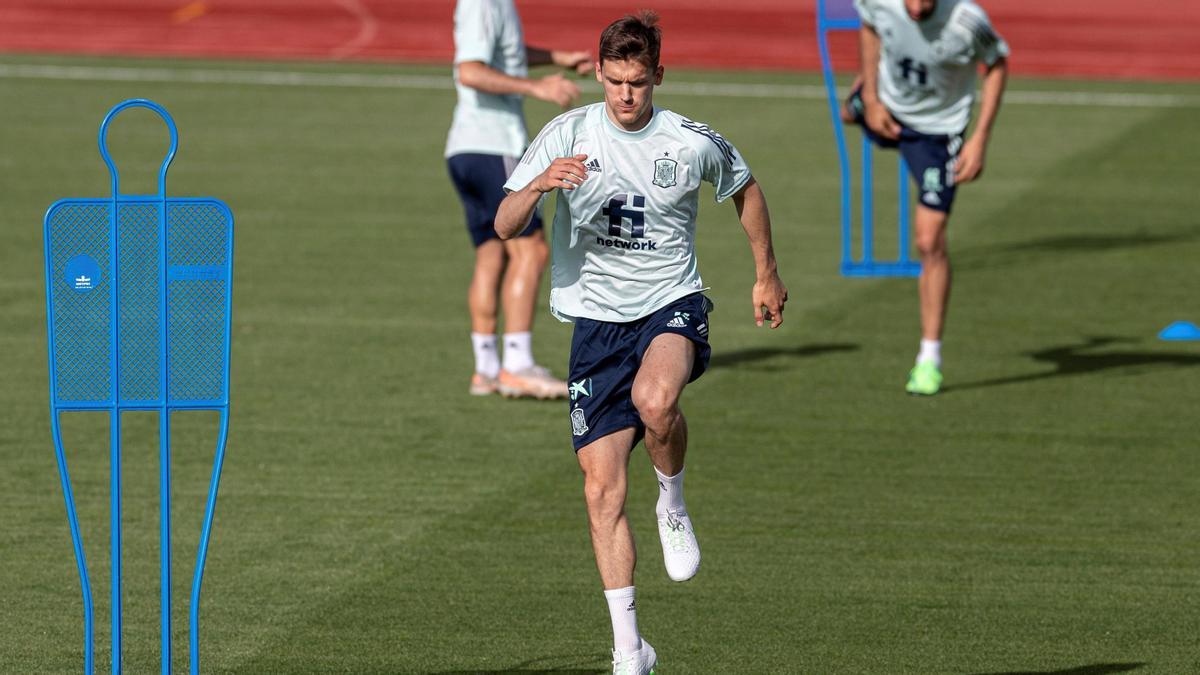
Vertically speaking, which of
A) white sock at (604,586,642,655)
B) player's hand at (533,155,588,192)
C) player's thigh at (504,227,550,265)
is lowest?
player's thigh at (504,227,550,265)

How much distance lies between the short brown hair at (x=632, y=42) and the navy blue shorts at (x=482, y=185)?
428 centimetres

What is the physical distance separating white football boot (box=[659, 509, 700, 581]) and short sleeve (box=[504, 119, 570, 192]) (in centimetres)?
120

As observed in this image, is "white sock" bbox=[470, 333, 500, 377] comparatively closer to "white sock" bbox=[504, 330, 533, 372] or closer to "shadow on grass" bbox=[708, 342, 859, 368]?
"white sock" bbox=[504, 330, 533, 372]

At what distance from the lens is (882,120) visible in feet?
35.6

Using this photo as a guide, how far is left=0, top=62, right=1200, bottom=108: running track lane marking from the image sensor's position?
75.8 ft

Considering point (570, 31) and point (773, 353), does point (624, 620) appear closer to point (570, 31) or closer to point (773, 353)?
point (773, 353)

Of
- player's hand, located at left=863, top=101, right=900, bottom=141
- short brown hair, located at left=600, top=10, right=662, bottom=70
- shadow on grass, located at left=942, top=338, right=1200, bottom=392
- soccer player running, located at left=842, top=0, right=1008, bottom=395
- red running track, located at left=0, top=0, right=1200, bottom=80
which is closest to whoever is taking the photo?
short brown hair, located at left=600, top=10, right=662, bottom=70

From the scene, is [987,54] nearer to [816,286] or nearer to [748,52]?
[816,286]

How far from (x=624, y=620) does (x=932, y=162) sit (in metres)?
5.28

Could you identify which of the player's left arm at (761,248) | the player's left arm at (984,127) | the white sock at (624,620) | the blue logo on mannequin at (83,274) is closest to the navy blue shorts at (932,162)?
the player's left arm at (984,127)

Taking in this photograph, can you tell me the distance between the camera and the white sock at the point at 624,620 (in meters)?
6.02

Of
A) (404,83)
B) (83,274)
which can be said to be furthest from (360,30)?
(83,274)

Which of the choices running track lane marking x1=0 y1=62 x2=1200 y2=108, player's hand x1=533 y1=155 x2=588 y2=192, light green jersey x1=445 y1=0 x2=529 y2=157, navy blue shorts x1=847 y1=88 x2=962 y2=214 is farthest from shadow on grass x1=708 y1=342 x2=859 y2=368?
running track lane marking x1=0 y1=62 x2=1200 y2=108

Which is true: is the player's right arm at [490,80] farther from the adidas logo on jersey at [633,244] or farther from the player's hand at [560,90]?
the adidas logo on jersey at [633,244]
